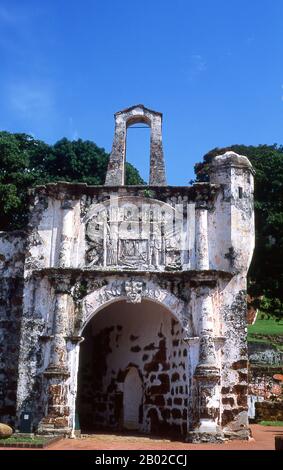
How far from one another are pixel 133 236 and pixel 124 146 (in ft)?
9.57

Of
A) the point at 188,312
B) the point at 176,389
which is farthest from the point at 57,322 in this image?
the point at 176,389

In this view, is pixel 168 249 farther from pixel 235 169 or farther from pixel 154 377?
pixel 154 377

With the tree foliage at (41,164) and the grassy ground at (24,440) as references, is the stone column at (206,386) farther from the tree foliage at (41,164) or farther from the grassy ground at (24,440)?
the tree foliage at (41,164)

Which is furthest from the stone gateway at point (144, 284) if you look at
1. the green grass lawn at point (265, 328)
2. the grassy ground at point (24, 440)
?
the green grass lawn at point (265, 328)

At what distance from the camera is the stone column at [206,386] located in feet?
38.0

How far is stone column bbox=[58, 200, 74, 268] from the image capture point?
13086mm

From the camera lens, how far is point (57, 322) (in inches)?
493

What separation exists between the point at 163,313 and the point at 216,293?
314 cm

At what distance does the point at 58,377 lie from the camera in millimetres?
12078

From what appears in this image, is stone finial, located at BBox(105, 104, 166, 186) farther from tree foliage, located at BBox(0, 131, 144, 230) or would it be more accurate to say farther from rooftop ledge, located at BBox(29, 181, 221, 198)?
tree foliage, located at BBox(0, 131, 144, 230)

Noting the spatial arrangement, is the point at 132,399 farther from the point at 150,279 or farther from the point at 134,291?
the point at 150,279

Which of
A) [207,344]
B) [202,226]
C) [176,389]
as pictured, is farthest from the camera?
[176,389]

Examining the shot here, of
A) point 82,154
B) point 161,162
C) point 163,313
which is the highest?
point 82,154

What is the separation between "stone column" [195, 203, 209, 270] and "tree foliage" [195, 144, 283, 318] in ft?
27.8
